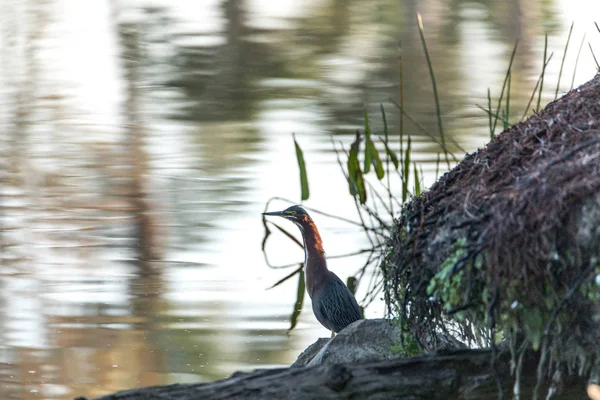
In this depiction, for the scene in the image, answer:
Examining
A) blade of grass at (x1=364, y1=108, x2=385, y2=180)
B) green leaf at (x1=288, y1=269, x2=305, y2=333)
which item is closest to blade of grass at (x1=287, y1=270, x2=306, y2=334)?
green leaf at (x1=288, y1=269, x2=305, y2=333)

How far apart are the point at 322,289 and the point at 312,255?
0.15m

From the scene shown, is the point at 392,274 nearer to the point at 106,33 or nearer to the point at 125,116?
the point at 125,116

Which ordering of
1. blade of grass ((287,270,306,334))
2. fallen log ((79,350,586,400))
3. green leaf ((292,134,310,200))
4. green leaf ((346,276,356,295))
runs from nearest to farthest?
fallen log ((79,350,586,400)) < green leaf ((292,134,310,200)) < blade of grass ((287,270,306,334)) < green leaf ((346,276,356,295))

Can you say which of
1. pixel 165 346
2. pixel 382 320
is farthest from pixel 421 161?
pixel 382 320

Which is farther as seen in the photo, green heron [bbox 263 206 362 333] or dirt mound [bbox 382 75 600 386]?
green heron [bbox 263 206 362 333]

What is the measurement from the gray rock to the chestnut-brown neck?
0.72 metres

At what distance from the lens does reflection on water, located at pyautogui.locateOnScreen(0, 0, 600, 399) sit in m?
4.40

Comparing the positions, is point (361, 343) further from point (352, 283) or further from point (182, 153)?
point (182, 153)

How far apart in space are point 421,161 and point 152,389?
4790 millimetres

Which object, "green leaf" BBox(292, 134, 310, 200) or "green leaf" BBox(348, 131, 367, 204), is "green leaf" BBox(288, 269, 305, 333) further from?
"green leaf" BBox(348, 131, 367, 204)

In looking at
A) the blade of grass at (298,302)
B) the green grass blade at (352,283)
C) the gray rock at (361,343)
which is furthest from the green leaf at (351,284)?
the gray rock at (361,343)

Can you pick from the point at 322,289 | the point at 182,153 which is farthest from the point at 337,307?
the point at 182,153

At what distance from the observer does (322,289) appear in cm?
405

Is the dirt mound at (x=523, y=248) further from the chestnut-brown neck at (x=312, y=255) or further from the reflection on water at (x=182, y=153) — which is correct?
the reflection on water at (x=182, y=153)
